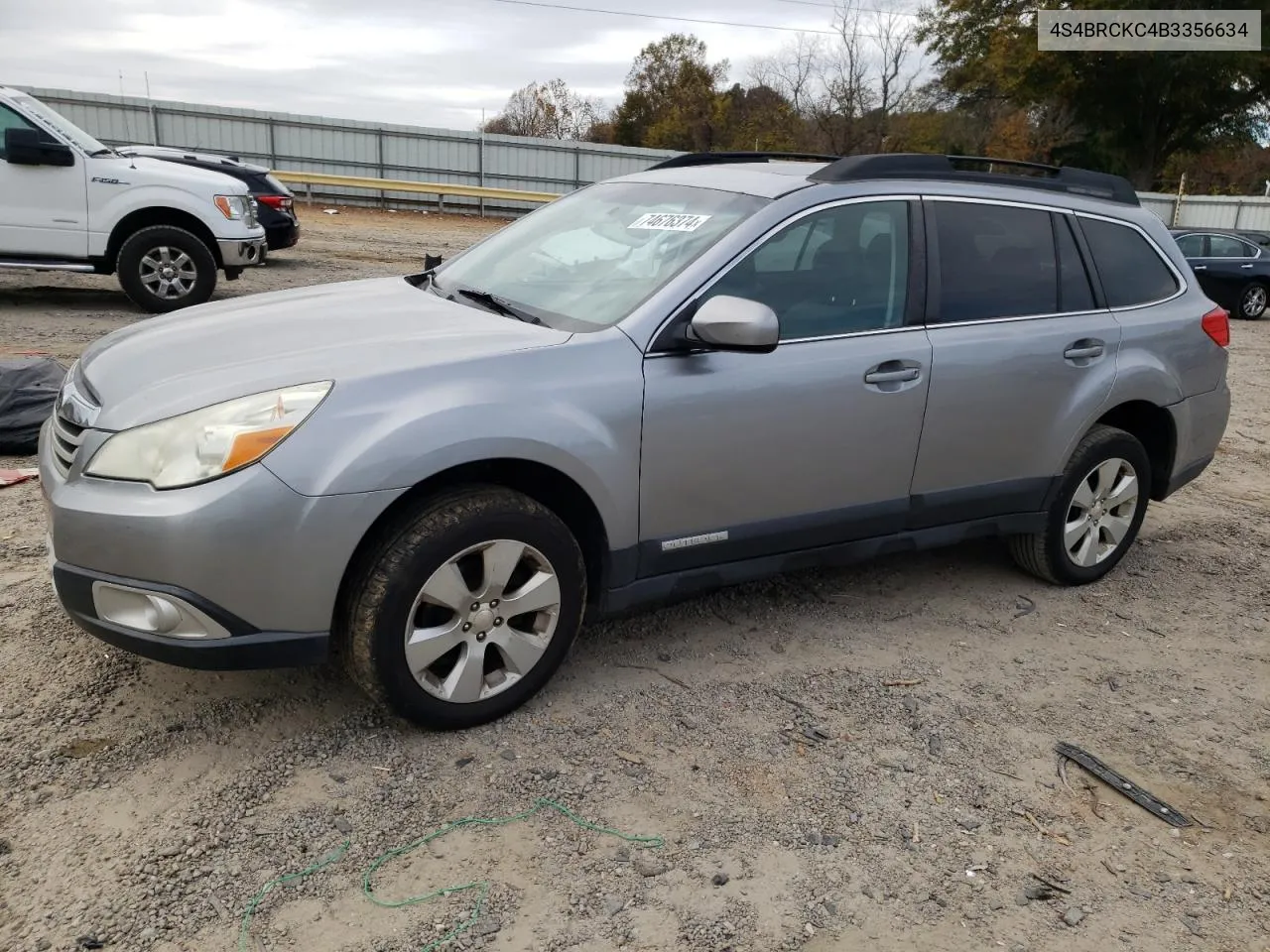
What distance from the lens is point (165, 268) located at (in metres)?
9.68

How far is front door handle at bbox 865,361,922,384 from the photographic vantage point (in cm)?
378

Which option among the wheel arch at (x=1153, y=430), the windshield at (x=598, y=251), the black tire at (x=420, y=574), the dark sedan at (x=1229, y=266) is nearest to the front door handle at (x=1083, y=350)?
the wheel arch at (x=1153, y=430)

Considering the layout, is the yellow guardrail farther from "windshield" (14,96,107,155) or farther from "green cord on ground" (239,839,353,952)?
"green cord on ground" (239,839,353,952)

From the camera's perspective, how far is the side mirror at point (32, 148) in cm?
880

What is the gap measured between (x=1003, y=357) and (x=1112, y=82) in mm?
36563

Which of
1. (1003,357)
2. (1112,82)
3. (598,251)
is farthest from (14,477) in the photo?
(1112,82)

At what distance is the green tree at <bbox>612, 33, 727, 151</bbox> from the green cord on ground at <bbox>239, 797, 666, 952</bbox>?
5137 cm

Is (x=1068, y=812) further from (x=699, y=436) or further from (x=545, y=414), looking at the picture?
(x=545, y=414)

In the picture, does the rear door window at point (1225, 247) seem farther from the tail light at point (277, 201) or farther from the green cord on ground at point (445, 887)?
the green cord on ground at point (445, 887)

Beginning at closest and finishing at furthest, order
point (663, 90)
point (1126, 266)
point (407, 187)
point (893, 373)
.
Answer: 1. point (893, 373)
2. point (1126, 266)
3. point (407, 187)
4. point (663, 90)

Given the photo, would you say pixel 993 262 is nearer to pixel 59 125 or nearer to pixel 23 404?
pixel 23 404

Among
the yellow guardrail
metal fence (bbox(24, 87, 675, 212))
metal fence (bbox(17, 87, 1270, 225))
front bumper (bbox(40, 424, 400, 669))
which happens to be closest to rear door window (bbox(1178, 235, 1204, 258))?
metal fence (bbox(17, 87, 1270, 225))

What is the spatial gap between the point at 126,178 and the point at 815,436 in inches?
314

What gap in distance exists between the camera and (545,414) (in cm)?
313
